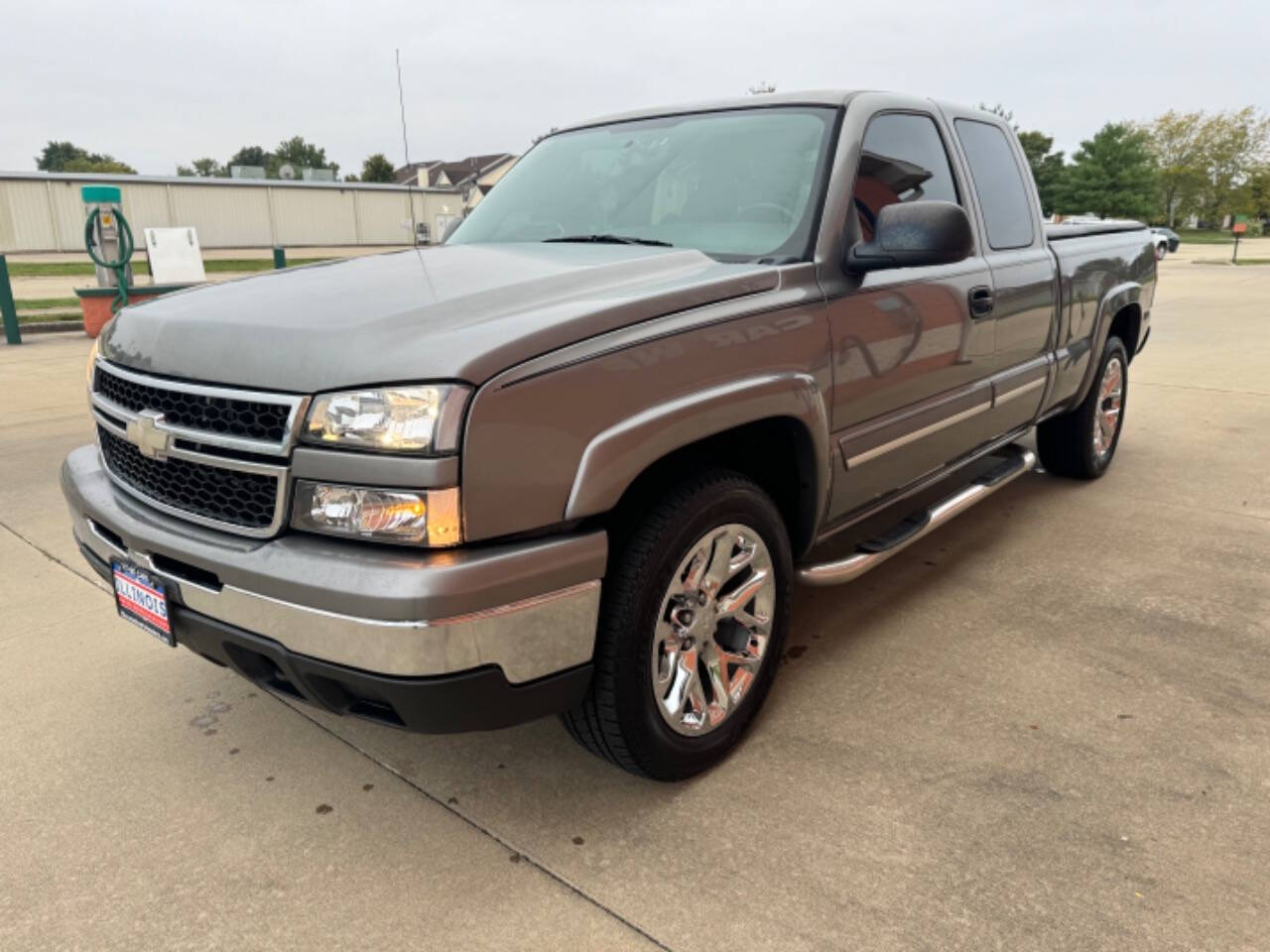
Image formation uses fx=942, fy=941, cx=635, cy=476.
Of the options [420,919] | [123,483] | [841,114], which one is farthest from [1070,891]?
[123,483]

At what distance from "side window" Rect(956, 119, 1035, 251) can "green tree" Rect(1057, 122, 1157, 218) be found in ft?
173

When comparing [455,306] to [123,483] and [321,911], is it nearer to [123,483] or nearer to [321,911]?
[123,483]

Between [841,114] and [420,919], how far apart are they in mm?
2611

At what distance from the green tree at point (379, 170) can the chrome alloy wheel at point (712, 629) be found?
267ft

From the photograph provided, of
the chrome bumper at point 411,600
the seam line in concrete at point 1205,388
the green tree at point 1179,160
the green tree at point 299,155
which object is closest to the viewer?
the chrome bumper at point 411,600

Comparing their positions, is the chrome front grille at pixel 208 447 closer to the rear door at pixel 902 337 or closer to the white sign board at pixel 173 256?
the rear door at pixel 902 337

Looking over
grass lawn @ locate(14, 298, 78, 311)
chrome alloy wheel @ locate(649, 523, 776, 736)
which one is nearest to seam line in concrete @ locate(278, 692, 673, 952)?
chrome alloy wheel @ locate(649, 523, 776, 736)

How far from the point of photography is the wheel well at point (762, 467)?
2.29 m

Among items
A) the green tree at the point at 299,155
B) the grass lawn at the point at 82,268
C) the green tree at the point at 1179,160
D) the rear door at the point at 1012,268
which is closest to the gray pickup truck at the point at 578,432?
the rear door at the point at 1012,268

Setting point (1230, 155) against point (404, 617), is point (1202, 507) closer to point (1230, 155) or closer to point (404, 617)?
point (404, 617)

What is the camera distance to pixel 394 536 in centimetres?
188

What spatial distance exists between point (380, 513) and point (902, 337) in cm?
184

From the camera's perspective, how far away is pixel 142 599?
7.59ft

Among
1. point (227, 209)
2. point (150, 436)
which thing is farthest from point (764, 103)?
point (227, 209)
